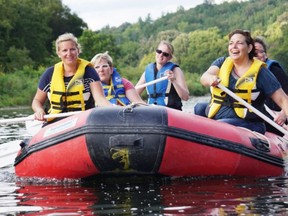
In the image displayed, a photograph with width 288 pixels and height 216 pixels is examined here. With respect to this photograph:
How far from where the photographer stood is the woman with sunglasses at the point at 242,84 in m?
7.38

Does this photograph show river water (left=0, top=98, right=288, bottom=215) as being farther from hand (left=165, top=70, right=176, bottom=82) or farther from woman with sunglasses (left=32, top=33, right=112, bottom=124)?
hand (left=165, top=70, right=176, bottom=82)

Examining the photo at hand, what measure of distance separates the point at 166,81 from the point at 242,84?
216 cm

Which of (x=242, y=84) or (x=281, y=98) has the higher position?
(x=242, y=84)

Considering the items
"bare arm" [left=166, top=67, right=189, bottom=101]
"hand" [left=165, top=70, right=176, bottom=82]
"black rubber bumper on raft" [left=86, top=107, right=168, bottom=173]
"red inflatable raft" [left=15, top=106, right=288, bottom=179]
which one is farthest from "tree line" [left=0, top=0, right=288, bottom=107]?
"black rubber bumper on raft" [left=86, top=107, right=168, bottom=173]

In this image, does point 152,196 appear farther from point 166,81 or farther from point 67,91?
point 166,81

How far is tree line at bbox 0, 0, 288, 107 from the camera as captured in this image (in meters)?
39.7

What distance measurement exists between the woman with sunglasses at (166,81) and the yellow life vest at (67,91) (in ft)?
5.92

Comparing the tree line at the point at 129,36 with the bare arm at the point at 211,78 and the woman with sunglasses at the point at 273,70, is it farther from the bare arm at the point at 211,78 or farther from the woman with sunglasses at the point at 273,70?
the bare arm at the point at 211,78

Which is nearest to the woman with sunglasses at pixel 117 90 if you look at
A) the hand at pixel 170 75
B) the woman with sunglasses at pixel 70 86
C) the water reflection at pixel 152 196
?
the hand at pixel 170 75

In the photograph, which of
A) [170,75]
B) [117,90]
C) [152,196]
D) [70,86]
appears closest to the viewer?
[152,196]

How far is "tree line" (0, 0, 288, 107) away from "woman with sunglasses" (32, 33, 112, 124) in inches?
115

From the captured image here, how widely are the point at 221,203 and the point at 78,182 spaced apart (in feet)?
5.14

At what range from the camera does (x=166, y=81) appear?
955 centimetres

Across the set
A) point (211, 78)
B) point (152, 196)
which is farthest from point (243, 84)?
point (152, 196)
